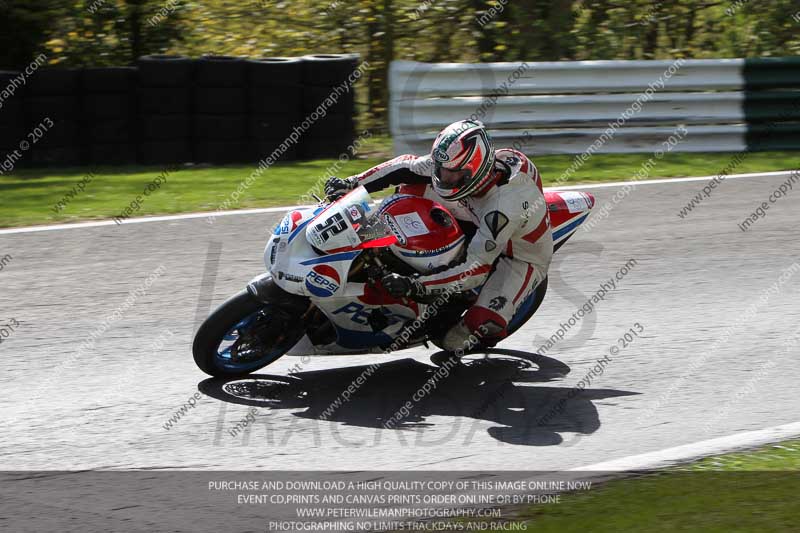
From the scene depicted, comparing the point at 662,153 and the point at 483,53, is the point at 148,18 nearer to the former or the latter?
the point at 483,53

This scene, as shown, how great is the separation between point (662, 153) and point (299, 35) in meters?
6.71

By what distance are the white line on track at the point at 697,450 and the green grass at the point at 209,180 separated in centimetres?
619

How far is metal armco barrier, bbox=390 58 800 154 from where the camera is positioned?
13.0 meters

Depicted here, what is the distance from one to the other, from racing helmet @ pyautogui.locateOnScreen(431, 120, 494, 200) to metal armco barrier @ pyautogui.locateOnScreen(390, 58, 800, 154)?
23.1 feet

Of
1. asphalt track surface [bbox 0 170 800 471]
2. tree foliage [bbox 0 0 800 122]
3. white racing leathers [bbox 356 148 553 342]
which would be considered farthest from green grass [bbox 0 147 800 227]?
white racing leathers [bbox 356 148 553 342]

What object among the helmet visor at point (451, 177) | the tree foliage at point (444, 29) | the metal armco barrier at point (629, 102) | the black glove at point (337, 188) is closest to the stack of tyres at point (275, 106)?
the metal armco barrier at point (629, 102)

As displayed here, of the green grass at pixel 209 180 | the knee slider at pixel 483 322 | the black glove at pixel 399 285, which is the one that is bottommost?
the green grass at pixel 209 180

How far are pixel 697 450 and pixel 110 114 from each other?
924cm

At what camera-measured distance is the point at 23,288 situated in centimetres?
786

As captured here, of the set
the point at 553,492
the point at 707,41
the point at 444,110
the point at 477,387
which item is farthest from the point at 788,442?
the point at 707,41

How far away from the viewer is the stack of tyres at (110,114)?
483 inches

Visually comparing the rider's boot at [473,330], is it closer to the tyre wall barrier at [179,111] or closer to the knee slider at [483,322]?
the knee slider at [483,322]

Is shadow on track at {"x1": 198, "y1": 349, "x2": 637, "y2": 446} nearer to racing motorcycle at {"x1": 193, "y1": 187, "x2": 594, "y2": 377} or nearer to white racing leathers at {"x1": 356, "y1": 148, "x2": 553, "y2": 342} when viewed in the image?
racing motorcycle at {"x1": 193, "y1": 187, "x2": 594, "y2": 377}

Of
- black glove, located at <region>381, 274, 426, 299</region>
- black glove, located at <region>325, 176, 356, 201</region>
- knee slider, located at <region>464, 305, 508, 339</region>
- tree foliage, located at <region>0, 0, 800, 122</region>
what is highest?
black glove, located at <region>325, 176, 356, 201</region>
